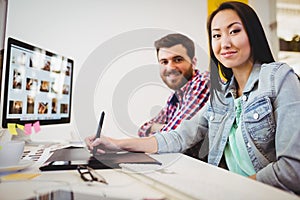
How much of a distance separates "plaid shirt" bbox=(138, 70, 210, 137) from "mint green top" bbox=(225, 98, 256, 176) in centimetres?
13

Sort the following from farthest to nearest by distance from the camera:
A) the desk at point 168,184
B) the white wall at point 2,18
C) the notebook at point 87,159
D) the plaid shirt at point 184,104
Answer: the white wall at point 2,18, the plaid shirt at point 184,104, the notebook at point 87,159, the desk at point 168,184

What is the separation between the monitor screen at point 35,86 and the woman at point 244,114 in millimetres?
234

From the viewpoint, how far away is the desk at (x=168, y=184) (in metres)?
0.67

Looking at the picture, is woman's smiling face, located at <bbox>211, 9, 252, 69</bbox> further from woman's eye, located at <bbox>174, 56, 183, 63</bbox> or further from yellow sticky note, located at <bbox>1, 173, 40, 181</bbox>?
yellow sticky note, located at <bbox>1, 173, 40, 181</bbox>

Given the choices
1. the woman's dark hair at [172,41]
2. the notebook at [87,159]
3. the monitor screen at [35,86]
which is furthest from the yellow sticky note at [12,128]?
the woman's dark hair at [172,41]

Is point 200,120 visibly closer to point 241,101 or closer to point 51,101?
point 241,101

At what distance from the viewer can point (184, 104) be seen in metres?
0.97

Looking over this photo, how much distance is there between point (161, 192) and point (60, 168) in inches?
13.7

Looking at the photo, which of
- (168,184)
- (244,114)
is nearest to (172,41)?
(244,114)

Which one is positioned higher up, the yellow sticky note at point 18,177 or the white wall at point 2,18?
the white wall at point 2,18

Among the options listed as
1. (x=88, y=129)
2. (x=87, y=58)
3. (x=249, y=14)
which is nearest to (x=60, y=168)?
(x=88, y=129)

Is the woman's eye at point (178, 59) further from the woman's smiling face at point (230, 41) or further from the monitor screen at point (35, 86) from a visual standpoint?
the monitor screen at point (35, 86)

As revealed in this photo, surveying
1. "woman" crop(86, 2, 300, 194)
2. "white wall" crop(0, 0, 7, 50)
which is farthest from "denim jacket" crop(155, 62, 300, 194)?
"white wall" crop(0, 0, 7, 50)

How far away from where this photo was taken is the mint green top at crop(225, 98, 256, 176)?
0.83m
